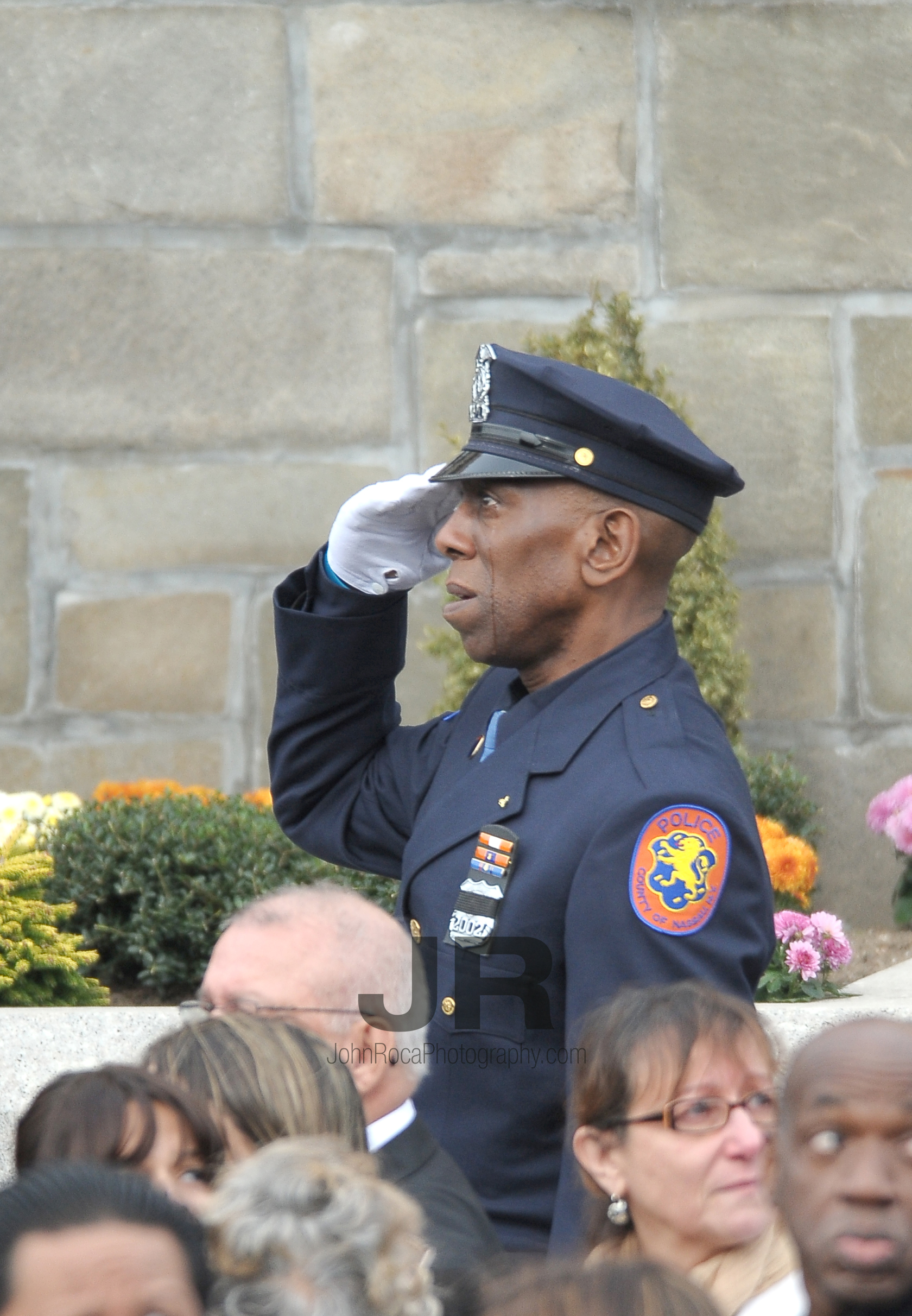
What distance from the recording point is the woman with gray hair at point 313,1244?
1.35 meters

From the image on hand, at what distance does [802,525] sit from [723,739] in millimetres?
3223

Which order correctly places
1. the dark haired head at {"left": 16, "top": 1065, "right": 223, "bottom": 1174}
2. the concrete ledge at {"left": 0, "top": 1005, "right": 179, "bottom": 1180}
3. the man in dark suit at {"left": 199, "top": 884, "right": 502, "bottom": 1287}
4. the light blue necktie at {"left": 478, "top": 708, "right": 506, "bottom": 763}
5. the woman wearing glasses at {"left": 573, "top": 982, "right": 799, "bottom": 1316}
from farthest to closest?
the concrete ledge at {"left": 0, "top": 1005, "right": 179, "bottom": 1180} < the light blue necktie at {"left": 478, "top": 708, "right": 506, "bottom": 763} < the man in dark suit at {"left": 199, "top": 884, "right": 502, "bottom": 1287} < the woman wearing glasses at {"left": 573, "top": 982, "right": 799, "bottom": 1316} < the dark haired head at {"left": 16, "top": 1065, "right": 223, "bottom": 1174}

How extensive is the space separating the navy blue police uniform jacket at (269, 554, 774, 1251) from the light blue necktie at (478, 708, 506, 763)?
0.05 feet

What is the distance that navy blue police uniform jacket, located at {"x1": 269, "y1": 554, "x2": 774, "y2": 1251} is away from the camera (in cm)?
232

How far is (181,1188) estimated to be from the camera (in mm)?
1667

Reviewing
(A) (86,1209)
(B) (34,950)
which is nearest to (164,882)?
(B) (34,950)

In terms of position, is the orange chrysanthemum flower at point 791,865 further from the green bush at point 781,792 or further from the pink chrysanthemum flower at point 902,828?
the green bush at point 781,792

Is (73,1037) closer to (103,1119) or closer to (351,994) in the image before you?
(351,994)

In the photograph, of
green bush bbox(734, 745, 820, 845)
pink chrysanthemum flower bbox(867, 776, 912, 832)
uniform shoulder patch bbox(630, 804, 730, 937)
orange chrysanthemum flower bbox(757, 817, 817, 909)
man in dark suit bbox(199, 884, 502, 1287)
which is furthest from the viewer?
green bush bbox(734, 745, 820, 845)

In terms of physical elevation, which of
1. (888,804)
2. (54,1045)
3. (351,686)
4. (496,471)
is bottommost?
(54,1045)

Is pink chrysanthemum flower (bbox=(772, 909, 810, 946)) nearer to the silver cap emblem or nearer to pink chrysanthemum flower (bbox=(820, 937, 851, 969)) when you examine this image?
pink chrysanthemum flower (bbox=(820, 937, 851, 969))

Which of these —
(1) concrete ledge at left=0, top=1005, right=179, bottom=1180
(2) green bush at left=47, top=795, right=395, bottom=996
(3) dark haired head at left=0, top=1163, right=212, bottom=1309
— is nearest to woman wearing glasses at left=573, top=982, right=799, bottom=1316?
(3) dark haired head at left=0, top=1163, right=212, bottom=1309

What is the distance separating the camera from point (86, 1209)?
1.24 m

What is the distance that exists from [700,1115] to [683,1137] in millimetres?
31
